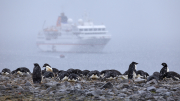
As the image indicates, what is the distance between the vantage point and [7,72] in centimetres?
802

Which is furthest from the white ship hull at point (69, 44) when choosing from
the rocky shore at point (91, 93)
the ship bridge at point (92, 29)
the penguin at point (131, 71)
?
the rocky shore at point (91, 93)

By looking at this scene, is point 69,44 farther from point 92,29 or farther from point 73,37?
point 92,29

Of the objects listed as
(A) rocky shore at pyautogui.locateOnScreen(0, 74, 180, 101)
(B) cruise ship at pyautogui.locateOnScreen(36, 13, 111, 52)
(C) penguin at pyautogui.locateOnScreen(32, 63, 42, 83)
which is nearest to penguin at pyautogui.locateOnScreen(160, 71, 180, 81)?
(A) rocky shore at pyautogui.locateOnScreen(0, 74, 180, 101)

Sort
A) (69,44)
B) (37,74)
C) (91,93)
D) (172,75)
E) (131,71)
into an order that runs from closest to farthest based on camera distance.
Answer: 1. (91,93)
2. (37,74)
3. (172,75)
4. (131,71)
5. (69,44)

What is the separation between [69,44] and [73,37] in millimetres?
2502

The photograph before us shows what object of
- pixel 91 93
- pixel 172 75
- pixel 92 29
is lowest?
pixel 91 93

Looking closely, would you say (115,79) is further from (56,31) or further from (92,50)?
(92,50)

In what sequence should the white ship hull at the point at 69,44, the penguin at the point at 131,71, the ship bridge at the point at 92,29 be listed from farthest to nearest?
Answer: the white ship hull at the point at 69,44 → the ship bridge at the point at 92,29 → the penguin at the point at 131,71

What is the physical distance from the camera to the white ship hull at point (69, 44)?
59072mm

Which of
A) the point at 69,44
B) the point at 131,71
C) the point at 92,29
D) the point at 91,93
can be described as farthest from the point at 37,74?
the point at 69,44

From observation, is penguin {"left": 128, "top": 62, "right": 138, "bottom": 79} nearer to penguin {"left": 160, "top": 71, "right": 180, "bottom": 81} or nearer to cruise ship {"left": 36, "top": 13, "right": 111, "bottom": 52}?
penguin {"left": 160, "top": 71, "right": 180, "bottom": 81}

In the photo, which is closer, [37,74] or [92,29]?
[37,74]

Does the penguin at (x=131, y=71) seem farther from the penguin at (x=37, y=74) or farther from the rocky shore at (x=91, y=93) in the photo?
the penguin at (x=37, y=74)

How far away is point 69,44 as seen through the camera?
2362 inches
